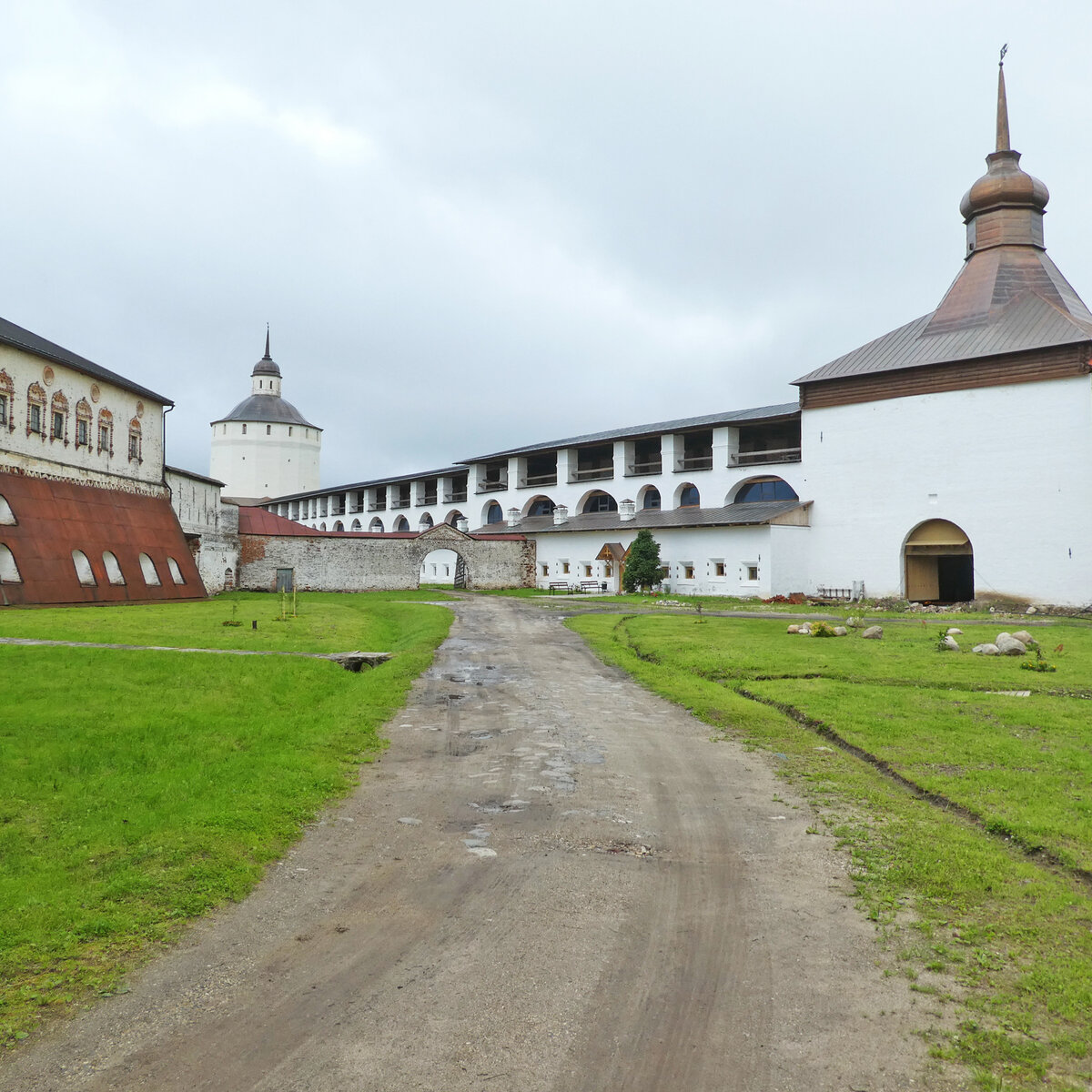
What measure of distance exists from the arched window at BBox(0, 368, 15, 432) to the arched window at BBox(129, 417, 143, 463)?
599 centimetres

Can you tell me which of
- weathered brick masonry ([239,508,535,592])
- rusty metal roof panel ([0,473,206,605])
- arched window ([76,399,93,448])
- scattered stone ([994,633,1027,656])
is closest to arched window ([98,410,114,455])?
arched window ([76,399,93,448])

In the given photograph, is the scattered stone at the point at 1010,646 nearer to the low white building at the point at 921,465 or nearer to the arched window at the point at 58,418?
the low white building at the point at 921,465

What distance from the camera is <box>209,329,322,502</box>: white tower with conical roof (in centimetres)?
7462

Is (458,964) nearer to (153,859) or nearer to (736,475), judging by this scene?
(153,859)

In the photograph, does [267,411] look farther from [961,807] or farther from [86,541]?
[961,807]

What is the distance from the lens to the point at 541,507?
50.7 m

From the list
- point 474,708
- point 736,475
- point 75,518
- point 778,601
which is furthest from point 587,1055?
point 736,475

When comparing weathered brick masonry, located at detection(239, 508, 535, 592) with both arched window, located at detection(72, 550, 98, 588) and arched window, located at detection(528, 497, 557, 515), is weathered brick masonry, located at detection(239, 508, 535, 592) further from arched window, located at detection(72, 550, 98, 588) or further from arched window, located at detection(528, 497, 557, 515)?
arched window, located at detection(72, 550, 98, 588)

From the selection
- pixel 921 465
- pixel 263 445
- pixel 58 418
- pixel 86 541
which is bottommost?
pixel 86 541

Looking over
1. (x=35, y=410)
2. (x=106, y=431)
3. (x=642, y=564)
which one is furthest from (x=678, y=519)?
(x=35, y=410)

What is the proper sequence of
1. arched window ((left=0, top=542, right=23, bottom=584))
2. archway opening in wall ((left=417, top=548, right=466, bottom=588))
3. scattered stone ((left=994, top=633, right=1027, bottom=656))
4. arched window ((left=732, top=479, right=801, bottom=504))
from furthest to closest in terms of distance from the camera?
archway opening in wall ((left=417, top=548, right=466, bottom=588))
arched window ((left=732, top=479, right=801, bottom=504))
arched window ((left=0, top=542, right=23, bottom=584))
scattered stone ((left=994, top=633, right=1027, bottom=656))

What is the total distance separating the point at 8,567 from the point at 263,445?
176 ft

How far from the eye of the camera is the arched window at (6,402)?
25.4 metres

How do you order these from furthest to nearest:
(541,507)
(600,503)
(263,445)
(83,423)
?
(263,445) < (541,507) < (600,503) < (83,423)
